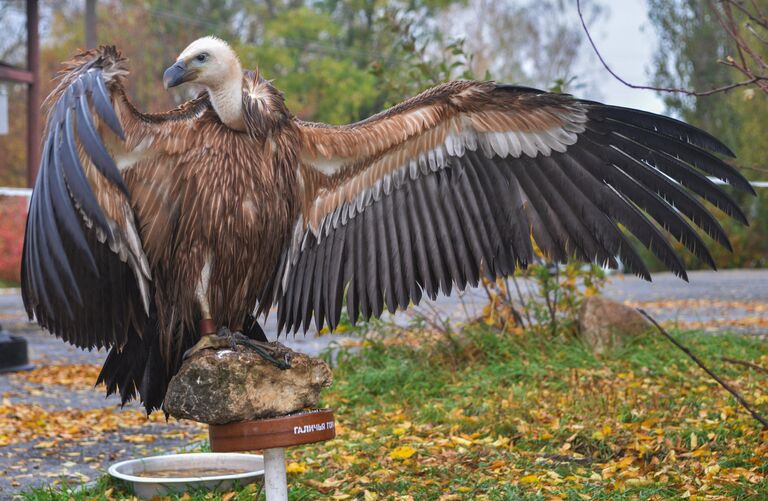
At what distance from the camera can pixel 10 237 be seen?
21.7 m

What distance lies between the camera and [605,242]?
3625 millimetres

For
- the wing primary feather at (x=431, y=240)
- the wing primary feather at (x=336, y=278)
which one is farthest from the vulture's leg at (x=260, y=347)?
the wing primary feather at (x=431, y=240)

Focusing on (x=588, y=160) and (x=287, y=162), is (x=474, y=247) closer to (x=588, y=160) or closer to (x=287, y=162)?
(x=588, y=160)

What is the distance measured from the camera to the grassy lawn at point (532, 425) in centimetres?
412

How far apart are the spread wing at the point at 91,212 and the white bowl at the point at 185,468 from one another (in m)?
0.81

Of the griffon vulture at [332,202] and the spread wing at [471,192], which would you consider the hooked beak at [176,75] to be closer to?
the griffon vulture at [332,202]

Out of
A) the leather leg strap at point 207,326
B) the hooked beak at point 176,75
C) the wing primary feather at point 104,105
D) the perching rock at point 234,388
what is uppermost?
the hooked beak at point 176,75

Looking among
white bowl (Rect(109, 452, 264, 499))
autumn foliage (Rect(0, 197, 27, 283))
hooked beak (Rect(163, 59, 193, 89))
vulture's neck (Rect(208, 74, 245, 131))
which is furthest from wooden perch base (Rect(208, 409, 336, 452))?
autumn foliage (Rect(0, 197, 27, 283))

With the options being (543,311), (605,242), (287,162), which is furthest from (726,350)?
(287,162)

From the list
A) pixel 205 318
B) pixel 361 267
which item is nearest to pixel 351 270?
pixel 361 267

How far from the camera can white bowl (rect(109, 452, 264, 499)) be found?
4043 mm

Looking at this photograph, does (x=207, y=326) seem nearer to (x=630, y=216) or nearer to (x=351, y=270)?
(x=351, y=270)

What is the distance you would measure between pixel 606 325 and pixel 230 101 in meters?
4.22

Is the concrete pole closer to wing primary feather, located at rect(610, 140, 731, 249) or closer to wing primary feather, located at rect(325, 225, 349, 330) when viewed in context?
wing primary feather, located at rect(325, 225, 349, 330)
